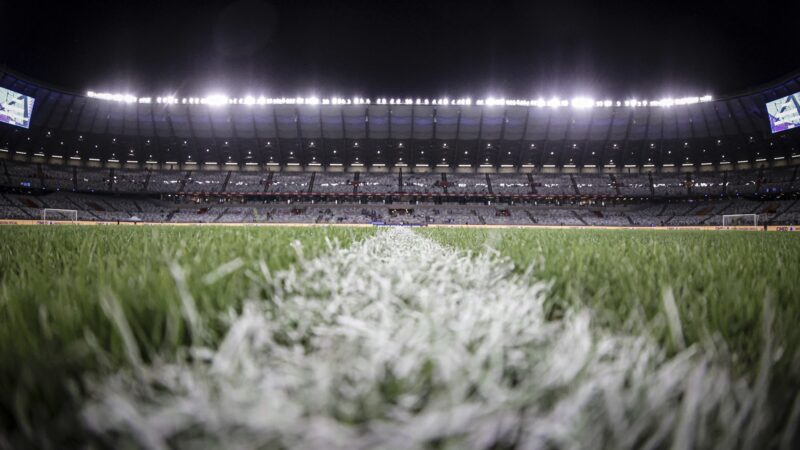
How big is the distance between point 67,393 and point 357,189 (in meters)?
52.8

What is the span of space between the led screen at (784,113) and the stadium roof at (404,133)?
9.03ft

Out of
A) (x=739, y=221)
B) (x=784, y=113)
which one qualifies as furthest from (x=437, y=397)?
(x=784, y=113)

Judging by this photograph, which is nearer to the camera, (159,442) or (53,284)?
(159,442)

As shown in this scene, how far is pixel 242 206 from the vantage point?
168 feet

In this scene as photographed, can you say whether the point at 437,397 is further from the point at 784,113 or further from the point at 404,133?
the point at 784,113

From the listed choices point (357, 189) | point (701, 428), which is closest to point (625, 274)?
point (701, 428)

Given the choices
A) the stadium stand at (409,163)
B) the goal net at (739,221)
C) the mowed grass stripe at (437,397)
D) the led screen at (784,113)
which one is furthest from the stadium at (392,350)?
the led screen at (784,113)

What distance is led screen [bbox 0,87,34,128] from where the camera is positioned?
37.4 meters

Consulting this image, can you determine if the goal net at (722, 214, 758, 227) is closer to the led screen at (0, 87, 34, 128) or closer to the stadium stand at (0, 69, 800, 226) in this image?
the stadium stand at (0, 69, 800, 226)

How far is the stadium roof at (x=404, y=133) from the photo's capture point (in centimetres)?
4547

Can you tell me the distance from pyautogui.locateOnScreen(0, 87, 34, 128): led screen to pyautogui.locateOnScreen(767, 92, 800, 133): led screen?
8216cm

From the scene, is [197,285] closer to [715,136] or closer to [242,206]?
[242,206]

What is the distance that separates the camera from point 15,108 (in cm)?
3844

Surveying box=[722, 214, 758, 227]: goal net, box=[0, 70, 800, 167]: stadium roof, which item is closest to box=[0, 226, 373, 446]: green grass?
box=[722, 214, 758, 227]: goal net
